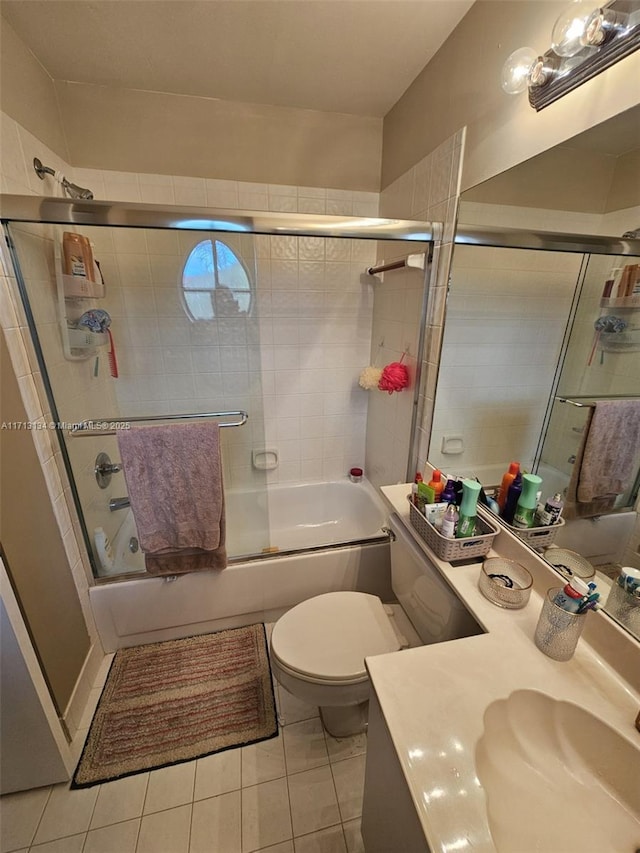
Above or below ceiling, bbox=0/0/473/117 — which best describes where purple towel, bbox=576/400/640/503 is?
below

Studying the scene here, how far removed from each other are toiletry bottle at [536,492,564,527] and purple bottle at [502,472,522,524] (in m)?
0.07

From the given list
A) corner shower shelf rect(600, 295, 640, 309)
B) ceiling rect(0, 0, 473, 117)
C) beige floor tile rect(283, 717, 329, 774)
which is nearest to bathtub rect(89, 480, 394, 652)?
beige floor tile rect(283, 717, 329, 774)

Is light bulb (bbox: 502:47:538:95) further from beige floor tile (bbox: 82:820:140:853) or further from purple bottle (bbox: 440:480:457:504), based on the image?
beige floor tile (bbox: 82:820:140:853)

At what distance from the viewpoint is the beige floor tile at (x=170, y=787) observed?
1.13 metres

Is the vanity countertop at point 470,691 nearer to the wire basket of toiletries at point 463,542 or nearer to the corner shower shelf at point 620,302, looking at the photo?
the wire basket of toiletries at point 463,542

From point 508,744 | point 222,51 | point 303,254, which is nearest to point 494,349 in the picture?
point 508,744

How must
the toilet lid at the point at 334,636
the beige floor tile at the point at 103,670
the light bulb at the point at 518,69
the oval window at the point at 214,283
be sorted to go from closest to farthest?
the light bulb at the point at 518,69
the toilet lid at the point at 334,636
the beige floor tile at the point at 103,670
the oval window at the point at 214,283

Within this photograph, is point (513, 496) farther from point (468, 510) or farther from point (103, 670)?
→ point (103, 670)

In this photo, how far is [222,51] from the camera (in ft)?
4.39

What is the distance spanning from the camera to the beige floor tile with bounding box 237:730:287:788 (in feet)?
3.91

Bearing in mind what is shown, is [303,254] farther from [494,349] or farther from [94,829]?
[94,829]

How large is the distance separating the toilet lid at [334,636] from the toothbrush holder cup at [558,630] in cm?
54

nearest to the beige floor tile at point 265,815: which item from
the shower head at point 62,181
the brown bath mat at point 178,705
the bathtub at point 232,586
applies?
the brown bath mat at point 178,705

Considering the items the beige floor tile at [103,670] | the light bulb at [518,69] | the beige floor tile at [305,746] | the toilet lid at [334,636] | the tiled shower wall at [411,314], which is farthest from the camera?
the beige floor tile at [103,670]
